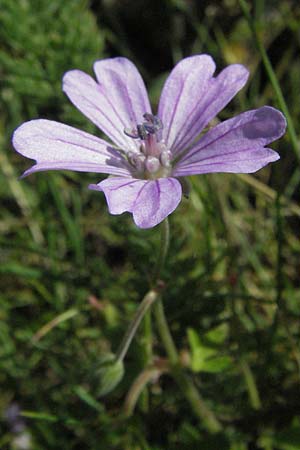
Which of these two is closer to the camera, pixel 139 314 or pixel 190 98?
pixel 139 314

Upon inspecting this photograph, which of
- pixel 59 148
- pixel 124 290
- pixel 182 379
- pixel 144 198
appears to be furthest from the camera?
pixel 124 290

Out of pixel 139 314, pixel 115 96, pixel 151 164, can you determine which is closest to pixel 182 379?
pixel 139 314

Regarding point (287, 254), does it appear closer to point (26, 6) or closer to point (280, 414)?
point (280, 414)

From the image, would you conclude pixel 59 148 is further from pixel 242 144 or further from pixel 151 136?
pixel 242 144

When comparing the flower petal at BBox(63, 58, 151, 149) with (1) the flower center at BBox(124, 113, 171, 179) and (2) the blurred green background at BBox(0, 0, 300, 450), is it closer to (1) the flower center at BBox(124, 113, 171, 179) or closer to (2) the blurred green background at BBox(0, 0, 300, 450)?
(1) the flower center at BBox(124, 113, 171, 179)

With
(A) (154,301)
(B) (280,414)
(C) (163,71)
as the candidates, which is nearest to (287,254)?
(B) (280,414)
